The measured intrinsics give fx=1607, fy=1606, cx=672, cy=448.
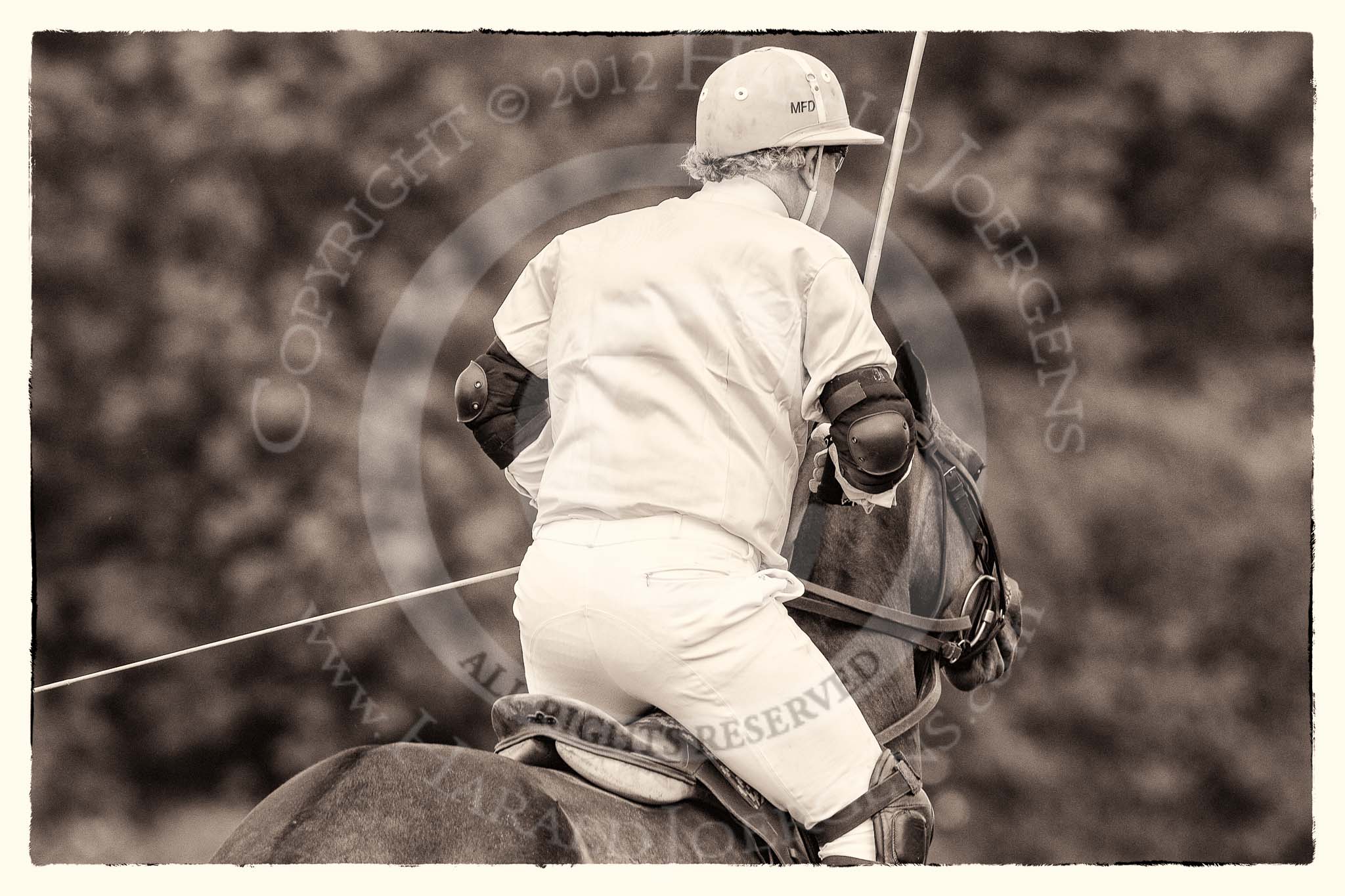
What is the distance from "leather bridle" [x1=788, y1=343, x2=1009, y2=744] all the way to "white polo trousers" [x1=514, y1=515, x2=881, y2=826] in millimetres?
379

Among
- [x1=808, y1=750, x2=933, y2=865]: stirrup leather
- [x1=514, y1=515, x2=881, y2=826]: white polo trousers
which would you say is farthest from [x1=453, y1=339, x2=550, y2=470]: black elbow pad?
[x1=808, y1=750, x2=933, y2=865]: stirrup leather

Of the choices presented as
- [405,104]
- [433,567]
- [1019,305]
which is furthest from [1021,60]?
[433,567]

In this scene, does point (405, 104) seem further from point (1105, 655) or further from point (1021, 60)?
point (1105, 655)

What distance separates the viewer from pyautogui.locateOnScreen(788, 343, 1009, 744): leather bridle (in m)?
4.36

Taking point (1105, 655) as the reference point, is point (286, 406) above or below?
above

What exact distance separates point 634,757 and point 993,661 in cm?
144

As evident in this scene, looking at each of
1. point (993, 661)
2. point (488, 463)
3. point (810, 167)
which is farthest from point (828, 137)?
point (488, 463)

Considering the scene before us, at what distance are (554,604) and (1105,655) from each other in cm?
343

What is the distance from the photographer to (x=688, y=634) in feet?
12.7

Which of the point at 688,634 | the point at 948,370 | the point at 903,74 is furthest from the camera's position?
the point at 948,370

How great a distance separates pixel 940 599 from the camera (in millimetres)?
4668

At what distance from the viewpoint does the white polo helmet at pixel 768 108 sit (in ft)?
14.0

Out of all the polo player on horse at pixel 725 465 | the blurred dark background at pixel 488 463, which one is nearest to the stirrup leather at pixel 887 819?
the polo player on horse at pixel 725 465

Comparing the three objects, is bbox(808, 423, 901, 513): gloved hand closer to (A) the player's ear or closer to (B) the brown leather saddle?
(A) the player's ear
